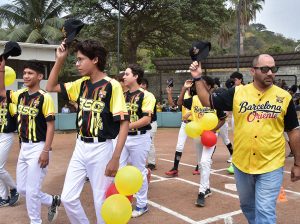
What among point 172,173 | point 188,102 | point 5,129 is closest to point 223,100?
point 188,102

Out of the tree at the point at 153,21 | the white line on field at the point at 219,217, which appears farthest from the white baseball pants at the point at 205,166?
the tree at the point at 153,21

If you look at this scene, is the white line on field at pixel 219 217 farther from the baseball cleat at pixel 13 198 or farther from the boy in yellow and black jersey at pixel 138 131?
the baseball cleat at pixel 13 198

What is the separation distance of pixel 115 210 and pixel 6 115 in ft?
10.1

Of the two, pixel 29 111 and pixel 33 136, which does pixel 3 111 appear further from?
pixel 33 136

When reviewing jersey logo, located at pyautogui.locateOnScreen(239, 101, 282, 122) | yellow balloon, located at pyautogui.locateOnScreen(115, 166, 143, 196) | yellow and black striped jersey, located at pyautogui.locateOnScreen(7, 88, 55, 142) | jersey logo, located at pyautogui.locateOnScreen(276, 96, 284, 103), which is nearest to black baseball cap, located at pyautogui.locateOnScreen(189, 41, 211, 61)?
jersey logo, located at pyautogui.locateOnScreen(239, 101, 282, 122)

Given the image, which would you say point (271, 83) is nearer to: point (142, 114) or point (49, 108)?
point (142, 114)

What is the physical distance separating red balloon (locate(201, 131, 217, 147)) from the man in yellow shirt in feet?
7.37

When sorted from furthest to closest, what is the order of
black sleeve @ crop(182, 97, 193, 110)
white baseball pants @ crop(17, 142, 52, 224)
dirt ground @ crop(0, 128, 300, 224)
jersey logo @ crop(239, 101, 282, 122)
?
black sleeve @ crop(182, 97, 193, 110) → dirt ground @ crop(0, 128, 300, 224) → white baseball pants @ crop(17, 142, 52, 224) → jersey logo @ crop(239, 101, 282, 122)

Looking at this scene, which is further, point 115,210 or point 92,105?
point 92,105

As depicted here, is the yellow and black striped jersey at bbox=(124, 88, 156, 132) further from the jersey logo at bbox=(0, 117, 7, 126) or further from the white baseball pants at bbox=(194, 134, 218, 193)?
the jersey logo at bbox=(0, 117, 7, 126)

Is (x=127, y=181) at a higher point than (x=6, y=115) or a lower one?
lower

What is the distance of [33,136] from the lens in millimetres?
4680

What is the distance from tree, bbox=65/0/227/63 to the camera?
26.0 metres

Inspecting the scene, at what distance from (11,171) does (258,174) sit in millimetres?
6730
